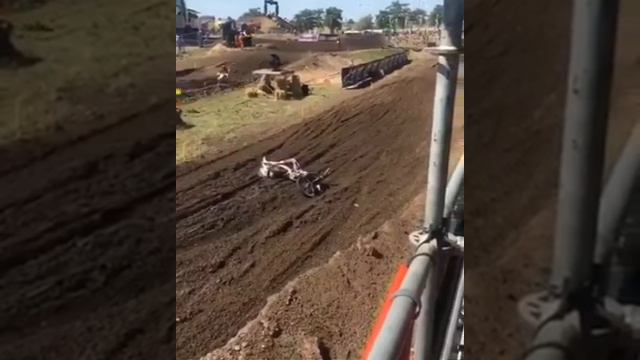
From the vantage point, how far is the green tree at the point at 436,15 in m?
0.70

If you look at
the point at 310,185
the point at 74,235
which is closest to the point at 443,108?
the point at 74,235

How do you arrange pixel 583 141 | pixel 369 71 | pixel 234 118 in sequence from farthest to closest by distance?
1. pixel 369 71
2. pixel 234 118
3. pixel 583 141

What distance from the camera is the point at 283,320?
355 cm

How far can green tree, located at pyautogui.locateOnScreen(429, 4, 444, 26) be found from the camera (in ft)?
2.30

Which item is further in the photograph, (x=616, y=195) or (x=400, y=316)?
(x=400, y=316)

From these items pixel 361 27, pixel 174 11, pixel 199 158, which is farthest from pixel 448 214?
pixel 361 27

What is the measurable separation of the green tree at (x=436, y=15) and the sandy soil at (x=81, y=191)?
0.27 m

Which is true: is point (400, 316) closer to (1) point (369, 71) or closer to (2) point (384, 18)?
(2) point (384, 18)

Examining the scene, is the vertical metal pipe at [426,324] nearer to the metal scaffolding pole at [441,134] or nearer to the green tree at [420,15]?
the metal scaffolding pole at [441,134]

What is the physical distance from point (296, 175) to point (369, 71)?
5711 millimetres

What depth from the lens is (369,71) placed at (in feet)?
37.1

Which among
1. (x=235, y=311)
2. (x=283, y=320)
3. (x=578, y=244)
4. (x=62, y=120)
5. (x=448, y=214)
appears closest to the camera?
(x=578, y=244)

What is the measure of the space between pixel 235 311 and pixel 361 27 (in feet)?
45.7

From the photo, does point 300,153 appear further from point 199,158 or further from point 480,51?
point 480,51
